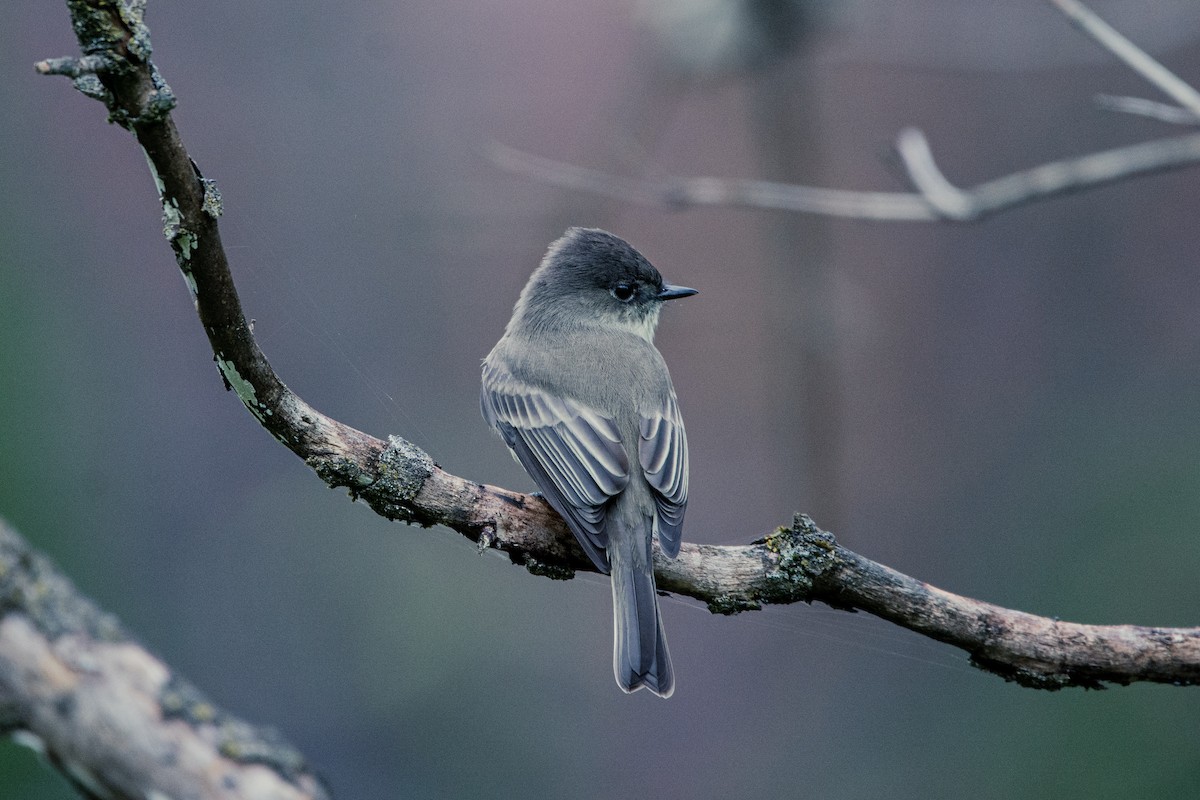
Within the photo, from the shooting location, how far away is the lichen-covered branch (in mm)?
3031

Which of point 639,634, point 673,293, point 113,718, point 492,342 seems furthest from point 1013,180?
point 492,342

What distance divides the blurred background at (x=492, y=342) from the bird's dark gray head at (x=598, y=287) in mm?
1841

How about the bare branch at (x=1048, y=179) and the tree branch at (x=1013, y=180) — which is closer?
the tree branch at (x=1013, y=180)

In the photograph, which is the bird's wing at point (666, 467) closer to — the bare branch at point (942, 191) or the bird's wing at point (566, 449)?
the bird's wing at point (566, 449)

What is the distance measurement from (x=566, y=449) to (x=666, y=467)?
1.04 feet

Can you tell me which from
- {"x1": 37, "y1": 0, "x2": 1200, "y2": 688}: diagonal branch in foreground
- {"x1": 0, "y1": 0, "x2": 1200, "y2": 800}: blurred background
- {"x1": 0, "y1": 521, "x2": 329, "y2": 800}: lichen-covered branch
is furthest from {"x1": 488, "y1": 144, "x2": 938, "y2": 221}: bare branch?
{"x1": 0, "y1": 521, "x2": 329, "y2": 800}: lichen-covered branch

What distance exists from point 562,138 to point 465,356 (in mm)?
1645

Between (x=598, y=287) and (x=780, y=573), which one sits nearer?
(x=780, y=573)

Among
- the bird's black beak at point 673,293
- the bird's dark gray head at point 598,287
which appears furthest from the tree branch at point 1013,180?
the bird's black beak at point 673,293

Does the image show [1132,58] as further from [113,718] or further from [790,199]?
[113,718]

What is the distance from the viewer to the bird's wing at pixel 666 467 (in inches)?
121

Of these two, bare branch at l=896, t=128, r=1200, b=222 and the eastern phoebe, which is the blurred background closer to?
the eastern phoebe

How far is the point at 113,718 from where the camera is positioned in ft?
10.1

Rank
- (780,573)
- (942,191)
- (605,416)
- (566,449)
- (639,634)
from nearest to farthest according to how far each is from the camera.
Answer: (780,573) < (639,634) < (566,449) < (605,416) < (942,191)
